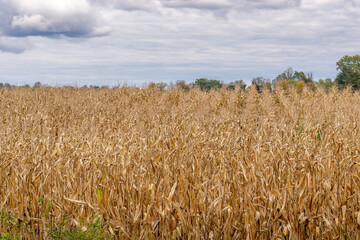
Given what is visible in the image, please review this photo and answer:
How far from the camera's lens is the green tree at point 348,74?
47.7 m

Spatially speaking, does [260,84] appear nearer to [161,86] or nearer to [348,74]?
[161,86]

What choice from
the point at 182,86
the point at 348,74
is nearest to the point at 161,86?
the point at 182,86

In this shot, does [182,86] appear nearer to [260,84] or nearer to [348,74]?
[260,84]

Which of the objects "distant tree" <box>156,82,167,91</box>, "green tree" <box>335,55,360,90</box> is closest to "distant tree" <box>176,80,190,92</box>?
"distant tree" <box>156,82,167,91</box>

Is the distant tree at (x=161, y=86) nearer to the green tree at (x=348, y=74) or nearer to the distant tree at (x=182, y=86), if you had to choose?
the distant tree at (x=182, y=86)

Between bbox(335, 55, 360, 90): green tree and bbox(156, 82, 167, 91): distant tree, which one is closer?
bbox(156, 82, 167, 91): distant tree

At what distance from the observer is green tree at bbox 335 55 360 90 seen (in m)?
47.7

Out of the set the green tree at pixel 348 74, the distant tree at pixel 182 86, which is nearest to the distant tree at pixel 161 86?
the distant tree at pixel 182 86

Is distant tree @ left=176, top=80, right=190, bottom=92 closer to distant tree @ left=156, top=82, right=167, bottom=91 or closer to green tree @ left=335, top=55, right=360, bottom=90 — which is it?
distant tree @ left=156, top=82, right=167, bottom=91

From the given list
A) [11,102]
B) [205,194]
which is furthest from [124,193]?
[11,102]

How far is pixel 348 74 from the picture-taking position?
A: 50.1m

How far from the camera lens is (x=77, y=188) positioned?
4.89 meters

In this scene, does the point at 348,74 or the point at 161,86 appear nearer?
the point at 161,86

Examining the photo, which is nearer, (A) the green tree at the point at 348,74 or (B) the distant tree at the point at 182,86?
(B) the distant tree at the point at 182,86
